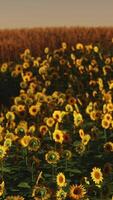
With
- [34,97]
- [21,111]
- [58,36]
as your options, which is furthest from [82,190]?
[58,36]

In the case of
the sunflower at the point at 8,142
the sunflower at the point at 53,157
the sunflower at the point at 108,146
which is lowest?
the sunflower at the point at 53,157

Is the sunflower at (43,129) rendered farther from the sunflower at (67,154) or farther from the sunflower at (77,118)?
the sunflower at (67,154)

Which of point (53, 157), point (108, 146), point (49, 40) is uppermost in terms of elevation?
point (49, 40)

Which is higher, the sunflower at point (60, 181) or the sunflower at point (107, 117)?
the sunflower at point (107, 117)

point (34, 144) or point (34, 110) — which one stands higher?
point (34, 110)

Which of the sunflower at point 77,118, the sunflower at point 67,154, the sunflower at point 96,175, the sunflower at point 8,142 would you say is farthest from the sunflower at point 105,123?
the sunflower at point 96,175

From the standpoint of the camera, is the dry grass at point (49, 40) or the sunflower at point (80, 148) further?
the dry grass at point (49, 40)

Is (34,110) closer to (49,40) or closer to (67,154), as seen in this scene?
(67,154)

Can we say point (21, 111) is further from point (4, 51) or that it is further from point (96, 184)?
point (4, 51)

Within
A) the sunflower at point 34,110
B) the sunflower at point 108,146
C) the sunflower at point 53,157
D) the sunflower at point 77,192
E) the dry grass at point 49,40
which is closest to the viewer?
the sunflower at point 77,192

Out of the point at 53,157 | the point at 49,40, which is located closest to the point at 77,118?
the point at 53,157

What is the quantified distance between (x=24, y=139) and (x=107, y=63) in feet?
16.7

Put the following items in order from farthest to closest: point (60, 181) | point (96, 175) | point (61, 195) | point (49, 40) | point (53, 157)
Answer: point (49, 40) < point (53, 157) < point (96, 175) < point (60, 181) < point (61, 195)

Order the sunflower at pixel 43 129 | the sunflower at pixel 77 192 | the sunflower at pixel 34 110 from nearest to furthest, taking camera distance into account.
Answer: the sunflower at pixel 77 192
the sunflower at pixel 43 129
the sunflower at pixel 34 110
